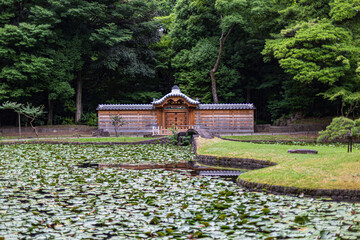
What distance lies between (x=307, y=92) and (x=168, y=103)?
12260 millimetres

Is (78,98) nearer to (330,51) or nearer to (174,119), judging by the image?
(174,119)

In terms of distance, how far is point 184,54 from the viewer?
35.5 m

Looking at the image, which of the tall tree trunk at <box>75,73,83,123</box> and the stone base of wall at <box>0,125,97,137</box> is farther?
the tall tree trunk at <box>75,73,83,123</box>

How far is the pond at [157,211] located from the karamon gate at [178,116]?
20.3 metres

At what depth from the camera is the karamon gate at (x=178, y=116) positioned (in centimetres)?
3088

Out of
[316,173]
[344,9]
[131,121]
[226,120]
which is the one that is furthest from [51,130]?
[316,173]

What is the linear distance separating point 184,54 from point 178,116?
297 inches

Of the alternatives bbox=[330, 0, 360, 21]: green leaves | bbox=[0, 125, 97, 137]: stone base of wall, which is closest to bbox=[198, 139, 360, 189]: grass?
bbox=[330, 0, 360, 21]: green leaves

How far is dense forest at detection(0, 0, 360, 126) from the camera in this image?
26172 mm

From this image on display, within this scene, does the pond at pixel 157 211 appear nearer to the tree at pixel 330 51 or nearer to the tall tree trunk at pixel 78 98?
the tree at pixel 330 51

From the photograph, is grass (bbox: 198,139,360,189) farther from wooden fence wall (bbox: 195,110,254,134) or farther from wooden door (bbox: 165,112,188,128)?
wooden door (bbox: 165,112,188,128)

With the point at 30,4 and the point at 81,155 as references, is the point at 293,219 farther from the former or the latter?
the point at 30,4

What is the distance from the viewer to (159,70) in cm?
3944

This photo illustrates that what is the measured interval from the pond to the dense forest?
1915cm
